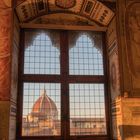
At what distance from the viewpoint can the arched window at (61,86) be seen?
9.16 metres

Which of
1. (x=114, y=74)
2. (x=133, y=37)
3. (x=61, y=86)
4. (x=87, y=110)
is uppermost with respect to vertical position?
(x=133, y=37)

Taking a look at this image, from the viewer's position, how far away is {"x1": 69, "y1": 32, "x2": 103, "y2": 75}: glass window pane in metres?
9.82

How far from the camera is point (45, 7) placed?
963 centimetres

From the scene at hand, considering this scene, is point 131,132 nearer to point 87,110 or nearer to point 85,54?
point 87,110

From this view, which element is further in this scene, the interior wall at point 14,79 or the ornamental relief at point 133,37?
the ornamental relief at point 133,37

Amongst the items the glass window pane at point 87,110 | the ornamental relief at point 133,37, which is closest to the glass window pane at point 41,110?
the glass window pane at point 87,110

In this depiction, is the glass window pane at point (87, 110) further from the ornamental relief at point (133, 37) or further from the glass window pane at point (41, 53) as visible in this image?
the ornamental relief at point (133, 37)

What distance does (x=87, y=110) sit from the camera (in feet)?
31.4

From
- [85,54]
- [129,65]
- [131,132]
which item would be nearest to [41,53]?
[85,54]

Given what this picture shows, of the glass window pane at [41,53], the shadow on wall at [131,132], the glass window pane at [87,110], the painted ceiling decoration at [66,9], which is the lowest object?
the shadow on wall at [131,132]

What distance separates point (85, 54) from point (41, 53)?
163 cm

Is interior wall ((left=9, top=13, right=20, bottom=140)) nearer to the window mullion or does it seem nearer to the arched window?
the arched window

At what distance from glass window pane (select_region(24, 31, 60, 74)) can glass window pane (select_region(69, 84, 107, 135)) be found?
1052mm

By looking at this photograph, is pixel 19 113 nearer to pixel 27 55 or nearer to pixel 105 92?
pixel 27 55
